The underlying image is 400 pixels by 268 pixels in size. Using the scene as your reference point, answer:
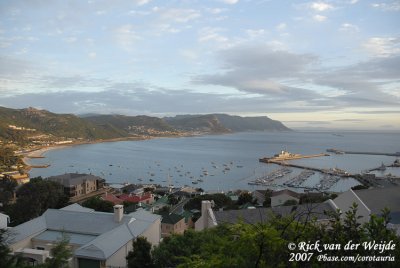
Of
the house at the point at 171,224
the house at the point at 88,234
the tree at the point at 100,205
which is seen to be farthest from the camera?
the tree at the point at 100,205

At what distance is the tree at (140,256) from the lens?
9.00 m

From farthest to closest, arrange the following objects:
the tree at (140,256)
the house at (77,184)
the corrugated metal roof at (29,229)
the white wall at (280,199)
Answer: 1. the house at (77,184)
2. the white wall at (280,199)
3. the corrugated metal roof at (29,229)
4. the tree at (140,256)

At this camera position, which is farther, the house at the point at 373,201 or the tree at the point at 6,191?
the tree at the point at 6,191

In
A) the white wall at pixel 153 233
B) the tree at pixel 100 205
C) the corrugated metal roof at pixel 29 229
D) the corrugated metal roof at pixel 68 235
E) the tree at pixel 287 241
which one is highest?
the tree at pixel 287 241

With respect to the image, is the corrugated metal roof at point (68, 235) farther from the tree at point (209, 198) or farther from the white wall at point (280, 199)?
the white wall at point (280, 199)

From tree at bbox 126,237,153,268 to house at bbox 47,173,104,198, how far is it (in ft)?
79.0

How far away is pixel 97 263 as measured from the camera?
30.3 feet

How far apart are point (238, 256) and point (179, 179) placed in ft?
165

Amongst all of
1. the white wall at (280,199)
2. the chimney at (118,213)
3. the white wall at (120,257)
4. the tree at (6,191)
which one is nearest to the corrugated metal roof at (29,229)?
the chimney at (118,213)

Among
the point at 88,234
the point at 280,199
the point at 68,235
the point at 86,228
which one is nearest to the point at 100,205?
the point at 86,228

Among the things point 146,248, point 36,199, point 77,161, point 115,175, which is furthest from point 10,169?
point 146,248

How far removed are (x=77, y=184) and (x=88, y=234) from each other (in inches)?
948

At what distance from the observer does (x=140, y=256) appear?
9.09 m

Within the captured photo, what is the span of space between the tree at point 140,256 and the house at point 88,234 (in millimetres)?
667
